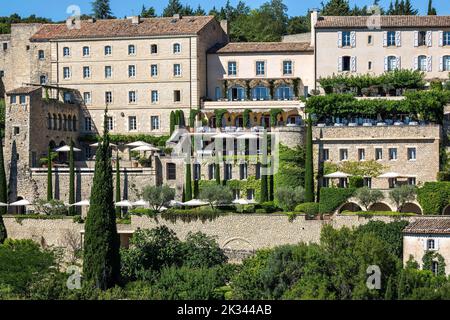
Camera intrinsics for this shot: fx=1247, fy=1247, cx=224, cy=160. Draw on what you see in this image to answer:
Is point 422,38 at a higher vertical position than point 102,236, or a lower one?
higher

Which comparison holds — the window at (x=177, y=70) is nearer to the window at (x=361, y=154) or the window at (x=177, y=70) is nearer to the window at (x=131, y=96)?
the window at (x=131, y=96)

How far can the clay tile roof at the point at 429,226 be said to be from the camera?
59188mm

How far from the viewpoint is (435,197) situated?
66438 mm

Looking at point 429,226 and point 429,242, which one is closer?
point 429,242

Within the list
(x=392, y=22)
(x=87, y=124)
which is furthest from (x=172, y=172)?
(x=392, y=22)

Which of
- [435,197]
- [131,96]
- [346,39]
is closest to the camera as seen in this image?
[435,197]

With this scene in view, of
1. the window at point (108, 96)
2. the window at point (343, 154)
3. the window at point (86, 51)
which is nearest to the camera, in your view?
the window at point (343, 154)

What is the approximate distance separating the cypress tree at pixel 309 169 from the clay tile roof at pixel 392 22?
979 centimetres

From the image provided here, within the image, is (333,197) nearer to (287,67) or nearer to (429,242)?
(429,242)

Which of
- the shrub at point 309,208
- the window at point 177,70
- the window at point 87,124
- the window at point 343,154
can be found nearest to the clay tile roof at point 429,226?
the shrub at point 309,208

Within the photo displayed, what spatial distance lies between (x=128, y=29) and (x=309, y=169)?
19019 millimetres
